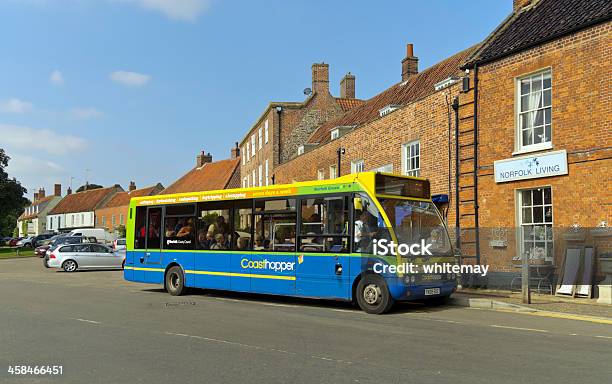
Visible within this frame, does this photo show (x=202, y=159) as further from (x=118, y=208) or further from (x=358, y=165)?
(x=358, y=165)

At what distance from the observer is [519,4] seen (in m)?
17.8

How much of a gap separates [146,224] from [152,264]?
3.96ft

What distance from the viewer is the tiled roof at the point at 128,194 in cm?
8250

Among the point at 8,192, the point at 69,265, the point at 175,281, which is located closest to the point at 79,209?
the point at 8,192

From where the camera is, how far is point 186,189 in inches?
2670

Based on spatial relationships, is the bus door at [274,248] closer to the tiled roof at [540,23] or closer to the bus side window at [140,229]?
the bus side window at [140,229]

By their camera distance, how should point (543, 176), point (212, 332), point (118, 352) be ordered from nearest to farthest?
point (118, 352) < point (212, 332) < point (543, 176)

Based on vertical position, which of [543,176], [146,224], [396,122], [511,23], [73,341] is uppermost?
[511,23]

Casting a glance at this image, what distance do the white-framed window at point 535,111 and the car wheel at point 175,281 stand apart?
9887 mm

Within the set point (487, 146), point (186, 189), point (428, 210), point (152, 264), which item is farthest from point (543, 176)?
point (186, 189)

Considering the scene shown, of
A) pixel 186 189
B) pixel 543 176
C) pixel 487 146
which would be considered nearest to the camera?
pixel 543 176

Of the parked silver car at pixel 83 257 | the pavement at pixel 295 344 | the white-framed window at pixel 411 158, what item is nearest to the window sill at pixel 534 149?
the white-framed window at pixel 411 158

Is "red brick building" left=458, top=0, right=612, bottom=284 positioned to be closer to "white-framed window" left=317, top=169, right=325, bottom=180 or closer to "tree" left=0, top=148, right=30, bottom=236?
"white-framed window" left=317, top=169, right=325, bottom=180

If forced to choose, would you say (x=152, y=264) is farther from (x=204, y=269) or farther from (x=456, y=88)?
(x=456, y=88)
